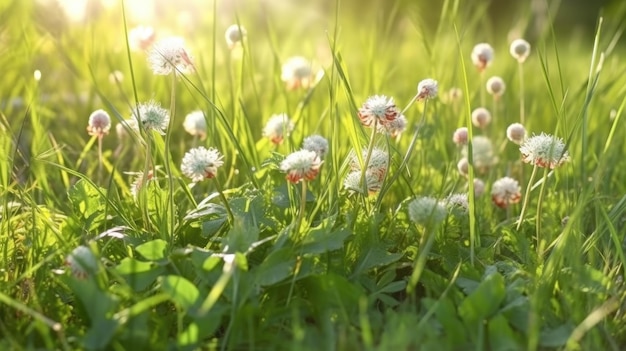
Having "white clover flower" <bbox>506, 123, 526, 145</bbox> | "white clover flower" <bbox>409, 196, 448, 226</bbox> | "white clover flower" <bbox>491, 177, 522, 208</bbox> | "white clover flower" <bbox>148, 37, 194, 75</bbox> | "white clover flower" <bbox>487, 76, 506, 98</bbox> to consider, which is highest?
"white clover flower" <bbox>487, 76, 506, 98</bbox>

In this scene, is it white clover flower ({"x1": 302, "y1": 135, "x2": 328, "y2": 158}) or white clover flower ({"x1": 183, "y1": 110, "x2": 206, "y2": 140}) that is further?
white clover flower ({"x1": 183, "y1": 110, "x2": 206, "y2": 140})

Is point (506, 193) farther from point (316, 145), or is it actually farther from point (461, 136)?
point (316, 145)

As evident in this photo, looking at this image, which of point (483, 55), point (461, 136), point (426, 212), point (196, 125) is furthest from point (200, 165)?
point (483, 55)

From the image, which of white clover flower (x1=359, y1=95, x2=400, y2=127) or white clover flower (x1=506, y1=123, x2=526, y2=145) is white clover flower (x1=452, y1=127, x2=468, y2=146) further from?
white clover flower (x1=359, y1=95, x2=400, y2=127)

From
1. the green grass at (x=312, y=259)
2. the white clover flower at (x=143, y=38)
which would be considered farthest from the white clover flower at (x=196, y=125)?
the white clover flower at (x=143, y=38)

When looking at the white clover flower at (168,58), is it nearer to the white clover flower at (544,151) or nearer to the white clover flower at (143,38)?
the white clover flower at (143,38)

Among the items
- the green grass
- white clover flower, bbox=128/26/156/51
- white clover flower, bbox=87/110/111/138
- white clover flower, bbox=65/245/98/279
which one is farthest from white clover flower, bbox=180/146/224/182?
white clover flower, bbox=128/26/156/51
